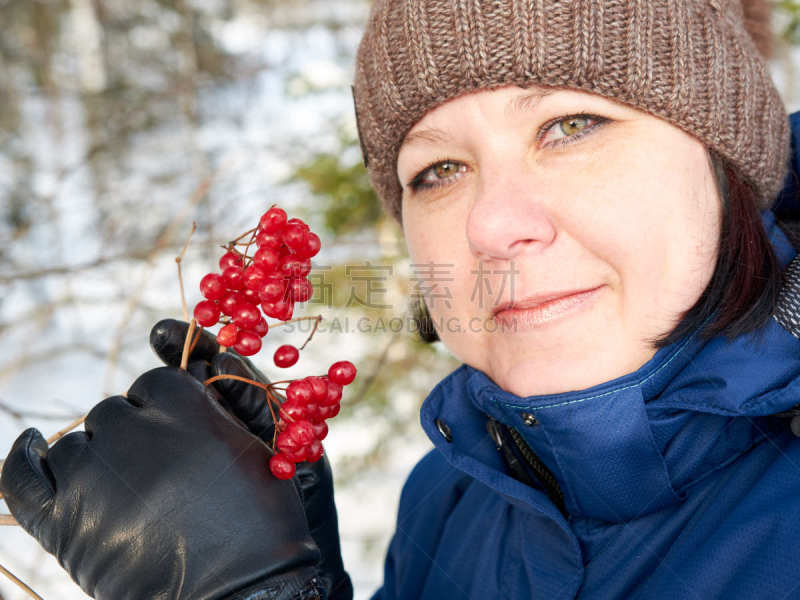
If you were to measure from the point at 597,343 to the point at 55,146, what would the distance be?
6.80m

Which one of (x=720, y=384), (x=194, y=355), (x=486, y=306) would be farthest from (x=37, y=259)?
(x=720, y=384)

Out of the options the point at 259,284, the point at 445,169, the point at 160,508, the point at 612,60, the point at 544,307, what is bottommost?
the point at 160,508

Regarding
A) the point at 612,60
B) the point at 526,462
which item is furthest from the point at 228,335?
the point at 612,60

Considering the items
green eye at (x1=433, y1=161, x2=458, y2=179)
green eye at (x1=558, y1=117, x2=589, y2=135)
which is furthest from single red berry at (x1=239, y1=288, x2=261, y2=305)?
green eye at (x1=558, y1=117, x2=589, y2=135)

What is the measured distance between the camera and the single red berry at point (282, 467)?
998 mm

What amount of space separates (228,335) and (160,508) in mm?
293

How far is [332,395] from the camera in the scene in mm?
1046

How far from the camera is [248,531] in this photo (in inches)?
38.5

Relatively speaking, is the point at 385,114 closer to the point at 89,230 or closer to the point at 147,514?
the point at 147,514

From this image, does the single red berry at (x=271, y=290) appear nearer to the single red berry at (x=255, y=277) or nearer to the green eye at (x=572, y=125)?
the single red berry at (x=255, y=277)

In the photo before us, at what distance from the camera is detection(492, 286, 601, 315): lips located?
103cm

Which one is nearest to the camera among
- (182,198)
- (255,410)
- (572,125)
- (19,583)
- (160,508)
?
(19,583)

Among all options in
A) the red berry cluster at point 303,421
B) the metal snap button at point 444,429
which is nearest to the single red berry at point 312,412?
the red berry cluster at point 303,421

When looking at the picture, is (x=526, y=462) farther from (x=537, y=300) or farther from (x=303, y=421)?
(x=303, y=421)
